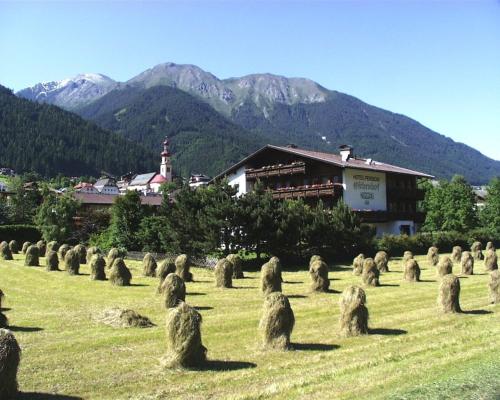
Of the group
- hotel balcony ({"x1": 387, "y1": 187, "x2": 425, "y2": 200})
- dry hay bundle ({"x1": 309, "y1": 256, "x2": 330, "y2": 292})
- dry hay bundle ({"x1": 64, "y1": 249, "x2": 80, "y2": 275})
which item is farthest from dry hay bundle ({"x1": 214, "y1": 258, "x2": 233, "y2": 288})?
hotel balcony ({"x1": 387, "y1": 187, "x2": 425, "y2": 200})

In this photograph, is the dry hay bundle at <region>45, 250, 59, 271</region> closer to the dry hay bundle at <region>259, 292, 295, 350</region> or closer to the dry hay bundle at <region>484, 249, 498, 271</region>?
the dry hay bundle at <region>259, 292, 295, 350</region>

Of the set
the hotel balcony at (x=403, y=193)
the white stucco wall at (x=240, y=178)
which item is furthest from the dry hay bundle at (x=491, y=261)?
the white stucco wall at (x=240, y=178)

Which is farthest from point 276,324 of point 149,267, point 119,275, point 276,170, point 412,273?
point 276,170

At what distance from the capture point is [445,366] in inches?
427

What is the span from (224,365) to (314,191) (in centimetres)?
3770

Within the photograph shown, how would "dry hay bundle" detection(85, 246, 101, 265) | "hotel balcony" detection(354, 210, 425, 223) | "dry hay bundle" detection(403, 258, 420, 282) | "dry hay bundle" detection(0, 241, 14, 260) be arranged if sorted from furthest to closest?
"hotel balcony" detection(354, 210, 425, 223)
"dry hay bundle" detection(0, 241, 14, 260)
"dry hay bundle" detection(85, 246, 101, 265)
"dry hay bundle" detection(403, 258, 420, 282)

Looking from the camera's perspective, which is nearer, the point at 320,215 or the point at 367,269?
the point at 367,269

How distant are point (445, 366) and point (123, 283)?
17.7 metres

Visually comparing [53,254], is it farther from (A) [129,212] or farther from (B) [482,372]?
(B) [482,372]

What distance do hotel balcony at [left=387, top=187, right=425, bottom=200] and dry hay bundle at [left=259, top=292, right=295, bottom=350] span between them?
4264 centimetres

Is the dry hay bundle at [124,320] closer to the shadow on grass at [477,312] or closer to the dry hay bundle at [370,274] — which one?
the shadow on grass at [477,312]

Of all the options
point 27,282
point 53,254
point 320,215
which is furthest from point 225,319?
point 320,215

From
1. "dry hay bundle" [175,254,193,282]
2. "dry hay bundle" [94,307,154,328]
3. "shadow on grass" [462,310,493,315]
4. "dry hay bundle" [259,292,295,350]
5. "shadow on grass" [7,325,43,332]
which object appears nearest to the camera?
"dry hay bundle" [259,292,295,350]

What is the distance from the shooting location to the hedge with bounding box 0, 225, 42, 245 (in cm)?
5447
